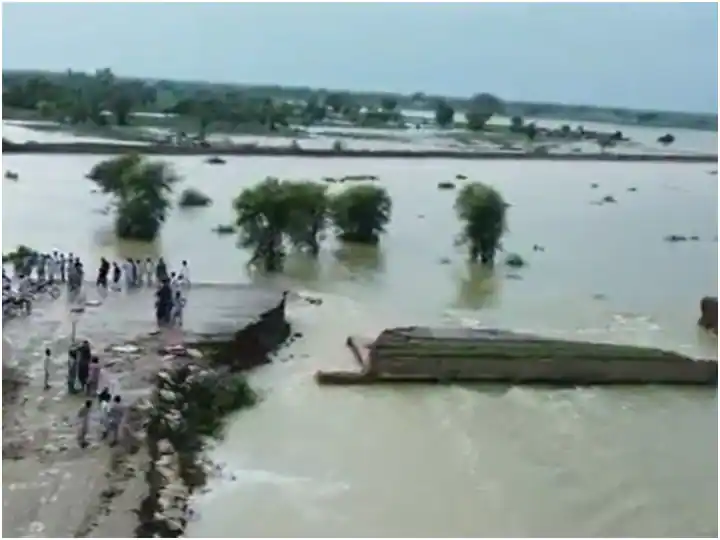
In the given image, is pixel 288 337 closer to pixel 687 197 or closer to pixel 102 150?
pixel 102 150

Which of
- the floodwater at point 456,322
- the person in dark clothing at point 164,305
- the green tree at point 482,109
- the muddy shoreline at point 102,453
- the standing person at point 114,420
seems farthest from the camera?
the green tree at point 482,109

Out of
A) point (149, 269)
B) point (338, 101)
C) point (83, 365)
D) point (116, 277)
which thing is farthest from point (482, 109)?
point (83, 365)

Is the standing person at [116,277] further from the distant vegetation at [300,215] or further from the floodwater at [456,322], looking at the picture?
the distant vegetation at [300,215]

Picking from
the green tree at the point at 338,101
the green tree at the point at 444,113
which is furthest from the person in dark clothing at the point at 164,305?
the green tree at the point at 444,113

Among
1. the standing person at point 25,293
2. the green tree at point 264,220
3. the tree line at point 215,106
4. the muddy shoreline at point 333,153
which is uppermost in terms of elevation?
the tree line at point 215,106

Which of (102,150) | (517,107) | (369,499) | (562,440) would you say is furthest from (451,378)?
(102,150)

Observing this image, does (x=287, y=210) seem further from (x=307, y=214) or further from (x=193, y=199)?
(x=193, y=199)

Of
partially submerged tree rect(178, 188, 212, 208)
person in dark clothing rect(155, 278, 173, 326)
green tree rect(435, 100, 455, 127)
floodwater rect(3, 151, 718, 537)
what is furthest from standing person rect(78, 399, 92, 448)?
green tree rect(435, 100, 455, 127)
